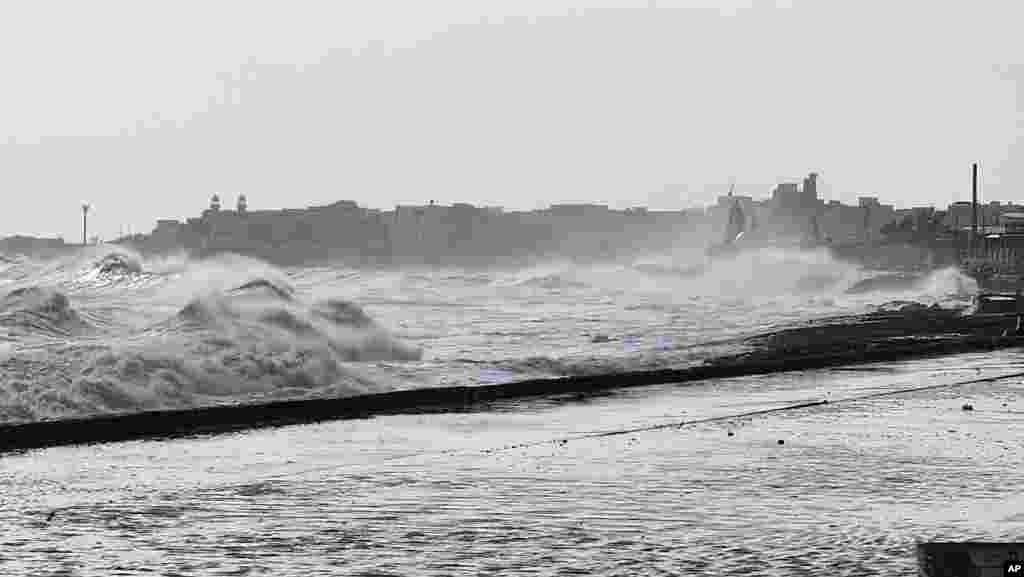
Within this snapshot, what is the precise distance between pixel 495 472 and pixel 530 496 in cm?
110

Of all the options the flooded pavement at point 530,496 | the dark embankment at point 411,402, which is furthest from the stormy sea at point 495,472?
the dark embankment at point 411,402

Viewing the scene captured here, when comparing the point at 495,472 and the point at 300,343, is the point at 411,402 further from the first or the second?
the point at 300,343

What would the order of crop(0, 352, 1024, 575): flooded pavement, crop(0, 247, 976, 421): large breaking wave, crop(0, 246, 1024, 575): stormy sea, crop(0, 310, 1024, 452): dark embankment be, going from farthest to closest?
1. crop(0, 247, 976, 421): large breaking wave
2. crop(0, 310, 1024, 452): dark embankment
3. crop(0, 246, 1024, 575): stormy sea
4. crop(0, 352, 1024, 575): flooded pavement

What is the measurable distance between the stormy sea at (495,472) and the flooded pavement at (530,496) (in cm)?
3

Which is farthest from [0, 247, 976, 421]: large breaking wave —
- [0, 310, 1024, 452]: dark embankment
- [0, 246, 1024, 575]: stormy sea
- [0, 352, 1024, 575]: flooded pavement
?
[0, 352, 1024, 575]: flooded pavement

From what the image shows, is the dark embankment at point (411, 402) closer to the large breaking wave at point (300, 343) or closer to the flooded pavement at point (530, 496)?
the flooded pavement at point (530, 496)

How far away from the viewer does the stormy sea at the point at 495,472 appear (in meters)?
6.56

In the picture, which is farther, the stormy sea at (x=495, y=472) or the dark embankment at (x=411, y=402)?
the dark embankment at (x=411, y=402)

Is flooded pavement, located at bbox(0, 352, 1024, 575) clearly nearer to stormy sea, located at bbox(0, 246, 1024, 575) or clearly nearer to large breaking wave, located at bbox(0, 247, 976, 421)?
stormy sea, located at bbox(0, 246, 1024, 575)

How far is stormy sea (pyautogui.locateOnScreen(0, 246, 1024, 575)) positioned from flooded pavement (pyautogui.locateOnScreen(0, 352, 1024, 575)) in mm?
25

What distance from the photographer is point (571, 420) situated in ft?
42.9

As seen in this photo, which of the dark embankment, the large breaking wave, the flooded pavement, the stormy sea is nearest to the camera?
the flooded pavement

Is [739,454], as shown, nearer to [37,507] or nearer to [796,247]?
[37,507]

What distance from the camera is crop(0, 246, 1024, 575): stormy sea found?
21.5ft
